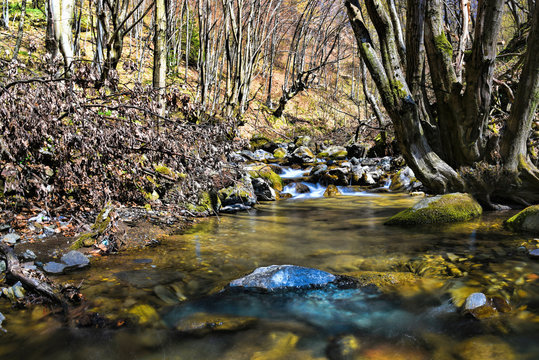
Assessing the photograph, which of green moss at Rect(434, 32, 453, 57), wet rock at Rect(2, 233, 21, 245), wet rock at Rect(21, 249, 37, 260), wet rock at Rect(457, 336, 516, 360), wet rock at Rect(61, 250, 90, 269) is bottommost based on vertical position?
wet rock at Rect(457, 336, 516, 360)

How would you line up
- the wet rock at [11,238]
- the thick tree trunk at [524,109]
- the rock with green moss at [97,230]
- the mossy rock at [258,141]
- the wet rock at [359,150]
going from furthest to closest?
the mossy rock at [258,141], the wet rock at [359,150], the thick tree trunk at [524,109], the rock with green moss at [97,230], the wet rock at [11,238]

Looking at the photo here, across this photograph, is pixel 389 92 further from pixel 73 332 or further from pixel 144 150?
pixel 73 332

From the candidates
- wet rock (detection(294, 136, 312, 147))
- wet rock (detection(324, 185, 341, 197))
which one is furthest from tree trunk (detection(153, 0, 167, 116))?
wet rock (detection(294, 136, 312, 147))

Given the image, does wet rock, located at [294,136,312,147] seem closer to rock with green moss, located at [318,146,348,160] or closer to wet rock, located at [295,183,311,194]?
rock with green moss, located at [318,146,348,160]

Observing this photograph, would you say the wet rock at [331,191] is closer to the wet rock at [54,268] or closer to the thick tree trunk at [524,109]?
the thick tree trunk at [524,109]

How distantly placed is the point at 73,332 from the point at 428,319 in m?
2.38

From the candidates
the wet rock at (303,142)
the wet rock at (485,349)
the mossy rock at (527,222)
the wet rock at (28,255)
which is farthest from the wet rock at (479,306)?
the wet rock at (303,142)

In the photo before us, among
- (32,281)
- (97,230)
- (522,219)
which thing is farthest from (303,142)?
(32,281)

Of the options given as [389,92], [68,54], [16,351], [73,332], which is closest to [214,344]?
[73,332]

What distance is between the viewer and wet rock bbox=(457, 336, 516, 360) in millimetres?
1839

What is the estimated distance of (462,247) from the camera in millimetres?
3873

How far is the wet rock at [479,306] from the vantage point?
223 centimetres

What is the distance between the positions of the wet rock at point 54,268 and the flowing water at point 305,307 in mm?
193

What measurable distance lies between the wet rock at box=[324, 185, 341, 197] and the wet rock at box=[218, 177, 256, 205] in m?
3.18
